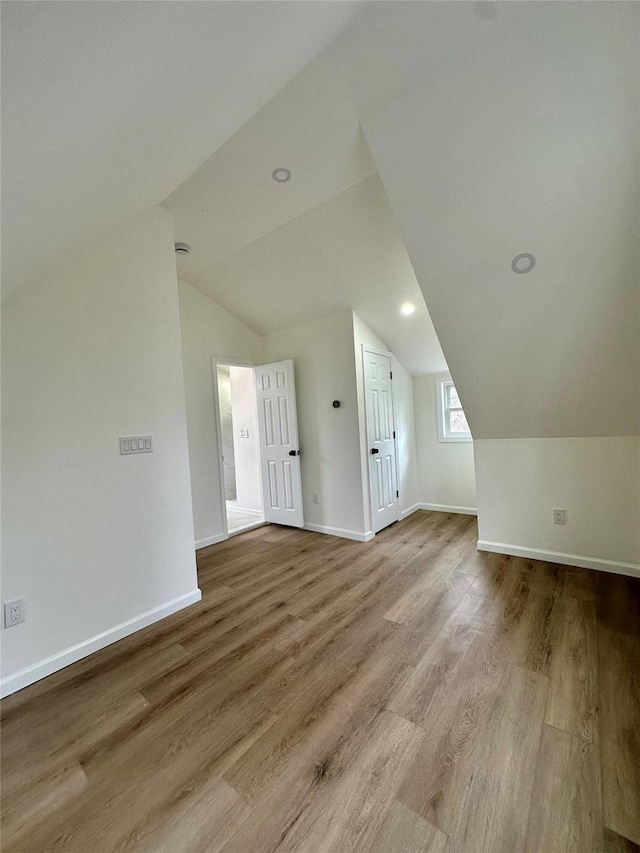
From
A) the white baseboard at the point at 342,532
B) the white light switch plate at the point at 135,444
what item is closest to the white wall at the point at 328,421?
the white baseboard at the point at 342,532

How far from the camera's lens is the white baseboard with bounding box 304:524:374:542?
3.46m

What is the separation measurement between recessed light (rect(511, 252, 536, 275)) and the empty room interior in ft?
0.19

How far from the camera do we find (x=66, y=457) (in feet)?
6.16

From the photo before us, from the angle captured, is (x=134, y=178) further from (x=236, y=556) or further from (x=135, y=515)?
(x=236, y=556)

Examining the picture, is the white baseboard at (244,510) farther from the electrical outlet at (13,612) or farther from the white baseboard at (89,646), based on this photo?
the electrical outlet at (13,612)

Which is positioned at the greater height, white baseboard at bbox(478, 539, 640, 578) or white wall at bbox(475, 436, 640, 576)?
white wall at bbox(475, 436, 640, 576)

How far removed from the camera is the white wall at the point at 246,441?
15.7 feet

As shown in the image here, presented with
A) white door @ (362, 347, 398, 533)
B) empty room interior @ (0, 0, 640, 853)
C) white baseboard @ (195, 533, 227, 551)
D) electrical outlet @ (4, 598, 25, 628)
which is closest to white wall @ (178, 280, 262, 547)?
white baseboard @ (195, 533, 227, 551)

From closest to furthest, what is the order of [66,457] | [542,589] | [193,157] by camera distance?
[193,157]
[66,457]
[542,589]

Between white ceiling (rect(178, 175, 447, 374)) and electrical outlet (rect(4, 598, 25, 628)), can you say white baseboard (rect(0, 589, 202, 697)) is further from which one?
white ceiling (rect(178, 175, 447, 374))

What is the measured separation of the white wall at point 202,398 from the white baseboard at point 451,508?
2689 mm

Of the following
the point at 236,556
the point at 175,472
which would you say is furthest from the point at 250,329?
the point at 236,556

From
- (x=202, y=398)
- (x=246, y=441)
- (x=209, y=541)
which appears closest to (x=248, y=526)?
(x=209, y=541)

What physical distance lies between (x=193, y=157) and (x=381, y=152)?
3.24 feet
